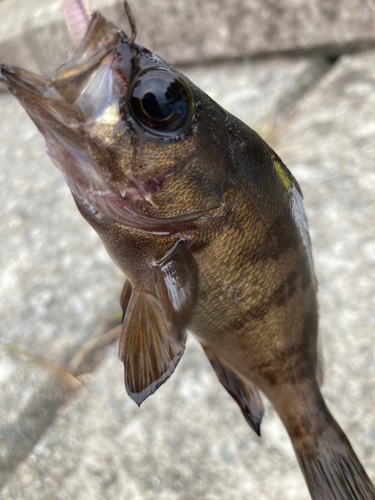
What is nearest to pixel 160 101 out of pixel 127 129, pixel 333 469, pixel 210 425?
pixel 127 129

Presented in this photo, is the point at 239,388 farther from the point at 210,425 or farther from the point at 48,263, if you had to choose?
the point at 48,263

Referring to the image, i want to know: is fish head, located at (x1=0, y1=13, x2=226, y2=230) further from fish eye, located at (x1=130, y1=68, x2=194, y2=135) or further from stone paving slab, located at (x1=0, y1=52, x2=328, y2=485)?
stone paving slab, located at (x1=0, y1=52, x2=328, y2=485)

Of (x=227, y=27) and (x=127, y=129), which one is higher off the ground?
(x=127, y=129)

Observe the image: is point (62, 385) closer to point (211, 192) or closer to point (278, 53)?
point (211, 192)

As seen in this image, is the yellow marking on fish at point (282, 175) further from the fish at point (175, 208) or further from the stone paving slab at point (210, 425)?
the stone paving slab at point (210, 425)

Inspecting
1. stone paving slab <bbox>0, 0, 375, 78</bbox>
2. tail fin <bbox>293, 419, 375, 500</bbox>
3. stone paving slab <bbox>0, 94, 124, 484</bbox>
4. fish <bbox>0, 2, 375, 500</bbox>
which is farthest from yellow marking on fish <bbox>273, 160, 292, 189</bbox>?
stone paving slab <bbox>0, 0, 375, 78</bbox>

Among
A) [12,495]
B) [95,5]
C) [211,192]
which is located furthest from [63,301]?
[95,5]
